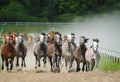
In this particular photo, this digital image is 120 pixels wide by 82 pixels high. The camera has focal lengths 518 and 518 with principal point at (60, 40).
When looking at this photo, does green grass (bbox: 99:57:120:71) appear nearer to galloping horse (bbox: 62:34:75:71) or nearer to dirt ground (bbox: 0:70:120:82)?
galloping horse (bbox: 62:34:75:71)

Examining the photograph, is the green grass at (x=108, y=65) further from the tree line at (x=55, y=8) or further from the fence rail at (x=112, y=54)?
the tree line at (x=55, y=8)

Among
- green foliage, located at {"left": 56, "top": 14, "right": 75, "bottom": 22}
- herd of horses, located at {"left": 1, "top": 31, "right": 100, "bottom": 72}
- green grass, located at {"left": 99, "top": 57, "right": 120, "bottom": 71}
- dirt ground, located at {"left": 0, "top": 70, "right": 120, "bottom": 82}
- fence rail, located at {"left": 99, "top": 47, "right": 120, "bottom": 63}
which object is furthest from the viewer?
green foliage, located at {"left": 56, "top": 14, "right": 75, "bottom": 22}

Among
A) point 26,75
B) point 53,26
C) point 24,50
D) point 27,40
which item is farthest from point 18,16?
point 26,75

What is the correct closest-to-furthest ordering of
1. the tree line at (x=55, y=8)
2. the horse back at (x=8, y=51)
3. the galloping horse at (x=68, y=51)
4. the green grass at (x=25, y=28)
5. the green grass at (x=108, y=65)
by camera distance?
the horse back at (x=8, y=51) < the galloping horse at (x=68, y=51) < the green grass at (x=108, y=65) < the green grass at (x=25, y=28) < the tree line at (x=55, y=8)

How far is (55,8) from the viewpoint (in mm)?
80188

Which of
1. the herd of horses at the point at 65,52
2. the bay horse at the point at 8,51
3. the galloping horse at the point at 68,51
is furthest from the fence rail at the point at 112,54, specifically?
the bay horse at the point at 8,51

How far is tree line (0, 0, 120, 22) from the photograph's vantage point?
75.8 metres

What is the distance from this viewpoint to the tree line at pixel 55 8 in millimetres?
75812

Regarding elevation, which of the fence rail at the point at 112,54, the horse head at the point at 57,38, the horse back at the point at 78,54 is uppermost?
the horse head at the point at 57,38

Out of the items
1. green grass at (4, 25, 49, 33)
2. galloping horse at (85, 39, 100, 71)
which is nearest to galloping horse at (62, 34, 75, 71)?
galloping horse at (85, 39, 100, 71)

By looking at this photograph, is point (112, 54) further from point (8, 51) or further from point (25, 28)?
point (25, 28)

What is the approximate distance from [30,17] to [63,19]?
547 cm

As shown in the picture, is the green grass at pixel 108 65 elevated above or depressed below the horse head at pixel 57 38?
below

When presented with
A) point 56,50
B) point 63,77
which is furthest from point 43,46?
point 63,77
